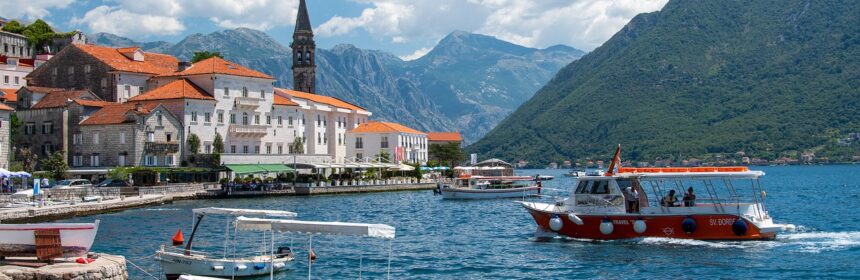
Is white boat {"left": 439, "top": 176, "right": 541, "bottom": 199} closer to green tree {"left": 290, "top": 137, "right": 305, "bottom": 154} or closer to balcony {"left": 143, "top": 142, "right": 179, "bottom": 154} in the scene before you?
green tree {"left": 290, "top": 137, "right": 305, "bottom": 154}

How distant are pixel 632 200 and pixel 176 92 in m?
59.0

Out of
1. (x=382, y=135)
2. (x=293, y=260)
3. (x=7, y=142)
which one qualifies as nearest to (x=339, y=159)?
(x=382, y=135)

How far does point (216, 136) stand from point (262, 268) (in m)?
61.8

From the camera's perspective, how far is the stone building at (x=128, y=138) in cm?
8425

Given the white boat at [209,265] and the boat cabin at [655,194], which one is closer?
the white boat at [209,265]

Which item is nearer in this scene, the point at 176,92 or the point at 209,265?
the point at 209,265

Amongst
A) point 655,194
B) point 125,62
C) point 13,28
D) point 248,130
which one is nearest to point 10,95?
point 125,62

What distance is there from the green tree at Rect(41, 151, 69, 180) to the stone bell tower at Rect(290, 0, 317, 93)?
63.6 m

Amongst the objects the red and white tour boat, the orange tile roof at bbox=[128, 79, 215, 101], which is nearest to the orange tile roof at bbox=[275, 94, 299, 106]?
the orange tile roof at bbox=[128, 79, 215, 101]

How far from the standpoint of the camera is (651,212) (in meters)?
41.6

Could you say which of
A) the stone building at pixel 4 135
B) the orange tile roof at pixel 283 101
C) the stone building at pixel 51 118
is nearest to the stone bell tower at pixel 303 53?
the orange tile roof at pixel 283 101

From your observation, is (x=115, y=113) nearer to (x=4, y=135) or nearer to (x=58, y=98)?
(x=58, y=98)

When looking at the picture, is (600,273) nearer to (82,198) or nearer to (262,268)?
(262,268)

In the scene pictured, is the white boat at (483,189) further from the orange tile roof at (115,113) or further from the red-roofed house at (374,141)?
the orange tile roof at (115,113)
